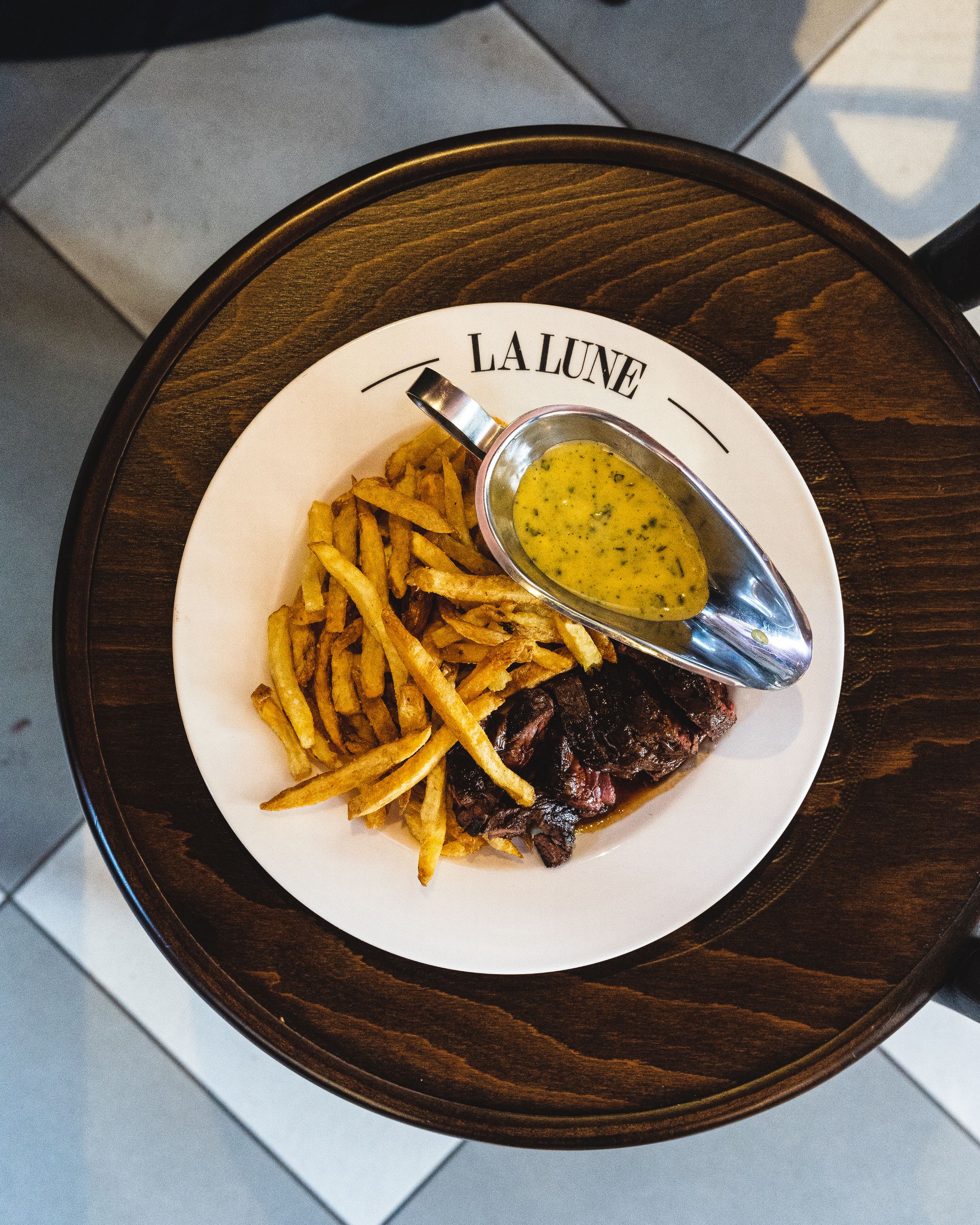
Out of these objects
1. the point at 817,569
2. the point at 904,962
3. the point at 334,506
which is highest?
the point at 334,506

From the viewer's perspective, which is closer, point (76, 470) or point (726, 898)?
point (726, 898)

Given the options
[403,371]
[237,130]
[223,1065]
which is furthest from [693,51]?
[223,1065]

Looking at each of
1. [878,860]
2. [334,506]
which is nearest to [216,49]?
[334,506]

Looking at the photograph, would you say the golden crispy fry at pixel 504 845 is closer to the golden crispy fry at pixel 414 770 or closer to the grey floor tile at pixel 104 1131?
the golden crispy fry at pixel 414 770

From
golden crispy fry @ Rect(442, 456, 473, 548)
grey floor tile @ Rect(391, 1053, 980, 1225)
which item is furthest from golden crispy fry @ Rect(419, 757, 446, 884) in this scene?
grey floor tile @ Rect(391, 1053, 980, 1225)

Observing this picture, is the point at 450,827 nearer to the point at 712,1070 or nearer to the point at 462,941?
the point at 462,941

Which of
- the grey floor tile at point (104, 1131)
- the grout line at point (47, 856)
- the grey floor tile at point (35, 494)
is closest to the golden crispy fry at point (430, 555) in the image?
the grey floor tile at point (35, 494)

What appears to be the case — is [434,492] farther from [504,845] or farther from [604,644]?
[504,845]

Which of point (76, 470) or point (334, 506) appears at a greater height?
point (76, 470)
